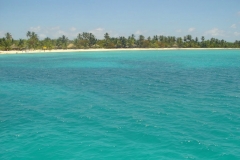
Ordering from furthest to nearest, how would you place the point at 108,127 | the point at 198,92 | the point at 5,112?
the point at 198,92, the point at 5,112, the point at 108,127

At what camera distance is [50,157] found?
56.0 feet

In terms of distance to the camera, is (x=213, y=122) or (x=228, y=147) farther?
(x=213, y=122)

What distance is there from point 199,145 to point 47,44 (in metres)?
195

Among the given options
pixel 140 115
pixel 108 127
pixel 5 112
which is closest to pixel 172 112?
pixel 140 115

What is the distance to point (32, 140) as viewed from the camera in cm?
1984

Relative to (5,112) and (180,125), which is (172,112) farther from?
(5,112)

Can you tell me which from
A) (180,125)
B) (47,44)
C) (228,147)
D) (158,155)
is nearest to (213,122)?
(180,125)

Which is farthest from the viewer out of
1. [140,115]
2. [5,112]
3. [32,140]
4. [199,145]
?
[5,112]

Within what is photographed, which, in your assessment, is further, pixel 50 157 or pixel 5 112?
pixel 5 112

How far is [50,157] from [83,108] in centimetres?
1210

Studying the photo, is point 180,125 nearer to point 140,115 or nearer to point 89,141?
point 140,115

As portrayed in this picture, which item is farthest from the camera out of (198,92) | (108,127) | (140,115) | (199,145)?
(198,92)

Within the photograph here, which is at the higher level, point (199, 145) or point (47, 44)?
point (47, 44)

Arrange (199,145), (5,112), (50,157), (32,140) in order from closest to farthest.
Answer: (50,157) < (199,145) < (32,140) < (5,112)
